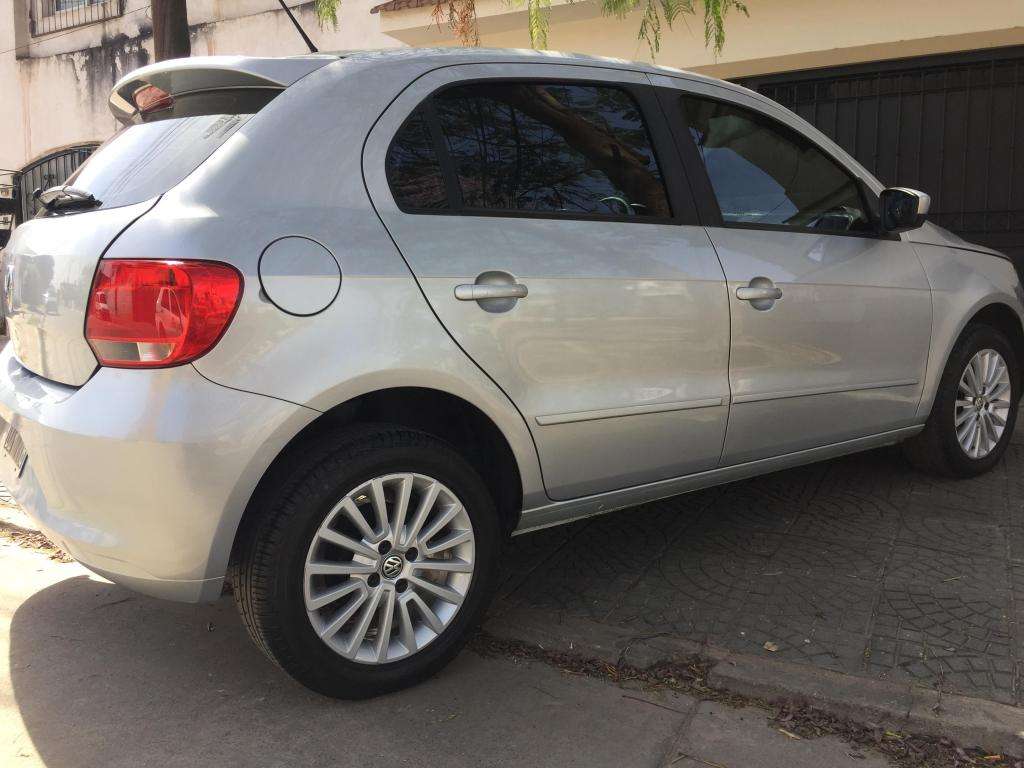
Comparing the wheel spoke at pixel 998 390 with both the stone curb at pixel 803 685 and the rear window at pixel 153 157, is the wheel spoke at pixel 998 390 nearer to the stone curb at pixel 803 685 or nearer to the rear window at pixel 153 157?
the stone curb at pixel 803 685

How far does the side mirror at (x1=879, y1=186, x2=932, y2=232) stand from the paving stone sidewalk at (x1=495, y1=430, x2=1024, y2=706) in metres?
1.25

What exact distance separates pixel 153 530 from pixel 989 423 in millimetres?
3939

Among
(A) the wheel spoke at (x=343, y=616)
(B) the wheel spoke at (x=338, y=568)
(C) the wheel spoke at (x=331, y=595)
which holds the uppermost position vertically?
(B) the wheel spoke at (x=338, y=568)

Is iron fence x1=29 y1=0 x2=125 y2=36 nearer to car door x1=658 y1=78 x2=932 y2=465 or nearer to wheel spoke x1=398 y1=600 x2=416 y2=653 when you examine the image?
car door x1=658 y1=78 x2=932 y2=465

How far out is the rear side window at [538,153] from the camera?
2.68 meters

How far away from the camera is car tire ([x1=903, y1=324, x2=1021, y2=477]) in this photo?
4258mm

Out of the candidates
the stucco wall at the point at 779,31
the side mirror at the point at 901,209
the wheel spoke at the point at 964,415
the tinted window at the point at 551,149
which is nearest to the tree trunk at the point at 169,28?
the stucco wall at the point at 779,31

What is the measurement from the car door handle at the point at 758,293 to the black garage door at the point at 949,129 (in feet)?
17.8

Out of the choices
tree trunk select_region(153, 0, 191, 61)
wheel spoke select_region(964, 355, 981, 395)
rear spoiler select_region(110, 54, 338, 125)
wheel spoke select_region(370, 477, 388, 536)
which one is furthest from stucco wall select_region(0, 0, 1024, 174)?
wheel spoke select_region(370, 477, 388, 536)

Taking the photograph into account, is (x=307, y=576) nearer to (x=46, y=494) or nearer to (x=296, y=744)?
(x=296, y=744)

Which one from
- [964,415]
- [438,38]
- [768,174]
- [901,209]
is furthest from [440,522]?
[438,38]

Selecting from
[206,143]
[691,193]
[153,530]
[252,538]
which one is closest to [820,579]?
[691,193]

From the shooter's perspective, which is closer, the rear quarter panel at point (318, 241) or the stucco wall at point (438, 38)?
the rear quarter panel at point (318, 241)

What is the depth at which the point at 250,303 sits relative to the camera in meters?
2.26
